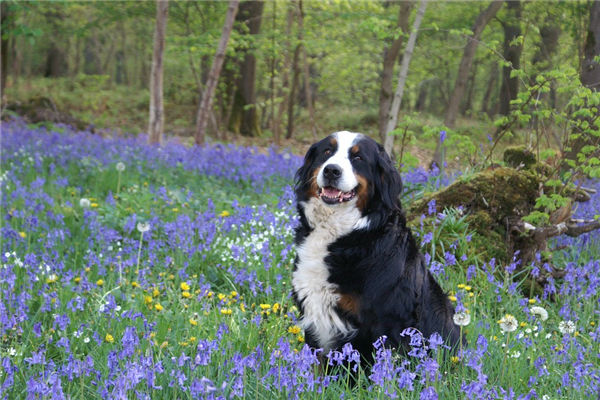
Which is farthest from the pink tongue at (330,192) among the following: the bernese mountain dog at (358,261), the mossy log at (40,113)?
the mossy log at (40,113)

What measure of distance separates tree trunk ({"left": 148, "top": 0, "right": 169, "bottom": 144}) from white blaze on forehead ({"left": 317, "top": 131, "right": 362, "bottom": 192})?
6859mm

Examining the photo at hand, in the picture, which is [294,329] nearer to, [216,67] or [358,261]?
[358,261]

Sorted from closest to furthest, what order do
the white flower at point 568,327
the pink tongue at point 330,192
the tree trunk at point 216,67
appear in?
the white flower at point 568,327, the pink tongue at point 330,192, the tree trunk at point 216,67

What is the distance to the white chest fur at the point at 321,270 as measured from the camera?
3143 mm

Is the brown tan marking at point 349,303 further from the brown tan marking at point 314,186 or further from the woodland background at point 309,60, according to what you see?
the woodland background at point 309,60

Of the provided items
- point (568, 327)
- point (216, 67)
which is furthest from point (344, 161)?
point (216, 67)

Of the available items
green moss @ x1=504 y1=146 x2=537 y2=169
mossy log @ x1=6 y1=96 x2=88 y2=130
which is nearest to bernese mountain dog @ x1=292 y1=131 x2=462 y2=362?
green moss @ x1=504 y1=146 x2=537 y2=169

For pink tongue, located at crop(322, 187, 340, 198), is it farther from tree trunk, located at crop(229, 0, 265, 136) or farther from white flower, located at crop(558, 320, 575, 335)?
tree trunk, located at crop(229, 0, 265, 136)

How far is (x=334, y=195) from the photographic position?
324 centimetres

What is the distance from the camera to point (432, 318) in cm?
321

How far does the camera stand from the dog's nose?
314 cm

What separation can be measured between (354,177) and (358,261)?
1.57ft

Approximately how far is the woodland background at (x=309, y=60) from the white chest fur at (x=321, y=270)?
2.40 m

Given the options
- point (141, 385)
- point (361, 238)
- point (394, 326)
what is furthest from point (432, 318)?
point (141, 385)
